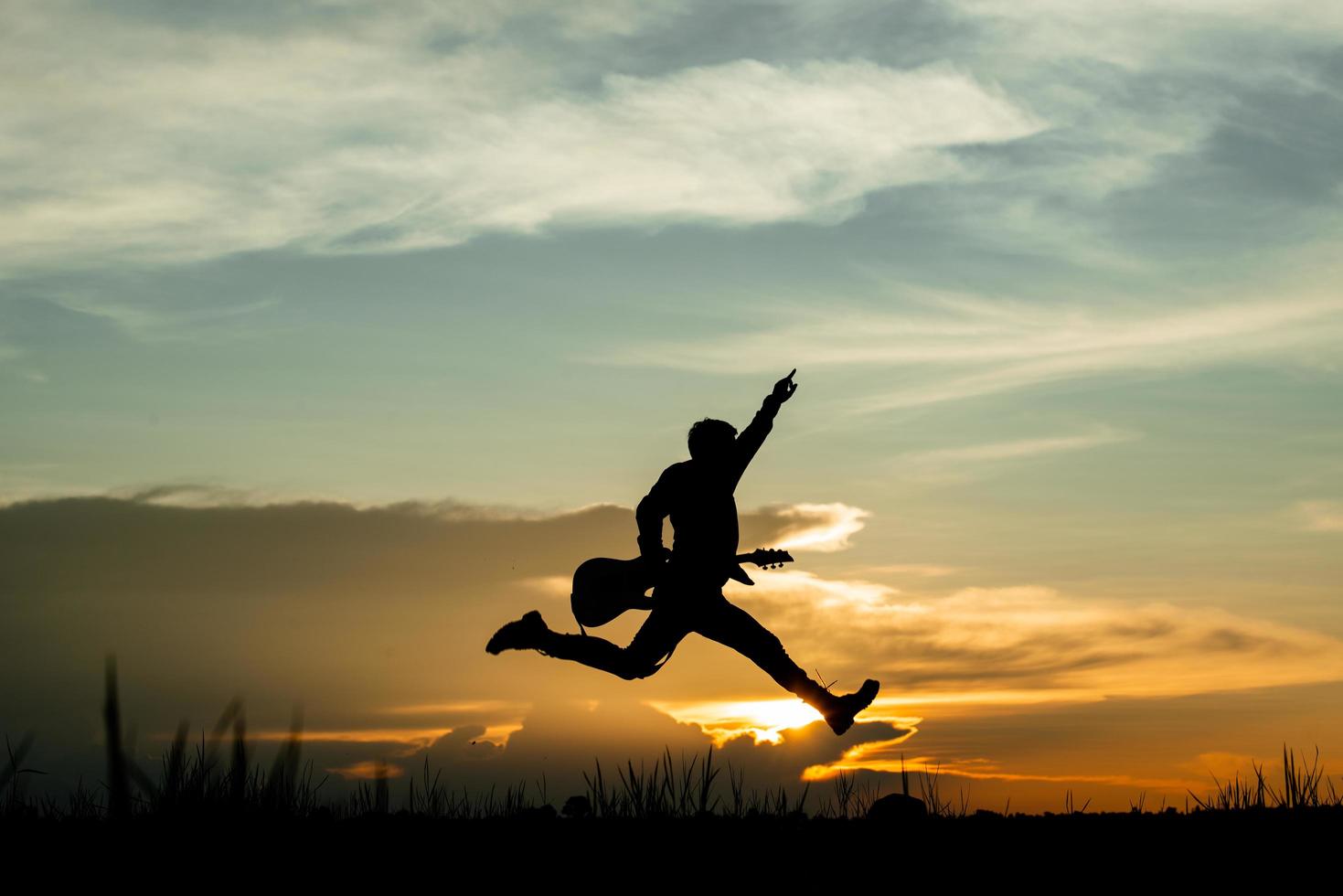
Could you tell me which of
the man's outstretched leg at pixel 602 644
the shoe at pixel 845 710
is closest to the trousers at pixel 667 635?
the man's outstretched leg at pixel 602 644

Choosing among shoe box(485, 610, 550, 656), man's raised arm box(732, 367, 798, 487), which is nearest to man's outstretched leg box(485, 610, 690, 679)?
shoe box(485, 610, 550, 656)

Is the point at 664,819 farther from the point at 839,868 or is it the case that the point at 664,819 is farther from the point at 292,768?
the point at 292,768

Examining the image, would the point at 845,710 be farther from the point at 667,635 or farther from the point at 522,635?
the point at 522,635

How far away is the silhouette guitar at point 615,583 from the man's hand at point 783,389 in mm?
1336

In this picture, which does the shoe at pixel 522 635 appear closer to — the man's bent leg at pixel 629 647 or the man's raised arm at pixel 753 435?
the man's bent leg at pixel 629 647

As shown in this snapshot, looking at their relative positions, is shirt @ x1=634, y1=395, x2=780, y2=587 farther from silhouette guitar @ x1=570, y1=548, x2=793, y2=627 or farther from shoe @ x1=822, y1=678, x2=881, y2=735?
shoe @ x1=822, y1=678, x2=881, y2=735

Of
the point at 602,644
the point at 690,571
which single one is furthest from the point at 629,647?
the point at 690,571

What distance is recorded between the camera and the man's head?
35.3 feet

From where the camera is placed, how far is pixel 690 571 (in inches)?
417

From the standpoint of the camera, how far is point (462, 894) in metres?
6.28

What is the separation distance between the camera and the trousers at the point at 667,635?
10.6 metres

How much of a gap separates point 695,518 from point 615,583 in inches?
37.2

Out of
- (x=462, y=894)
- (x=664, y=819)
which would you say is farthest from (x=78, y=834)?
(x=664, y=819)

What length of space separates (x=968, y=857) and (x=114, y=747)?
6.27 meters
